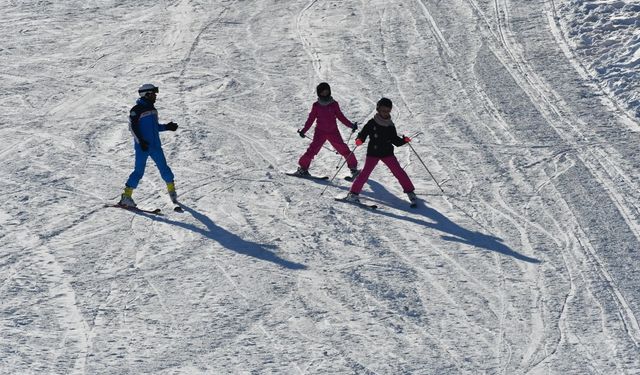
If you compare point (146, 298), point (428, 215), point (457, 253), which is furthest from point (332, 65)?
point (146, 298)

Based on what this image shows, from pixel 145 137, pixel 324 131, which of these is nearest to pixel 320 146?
pixel 324 131

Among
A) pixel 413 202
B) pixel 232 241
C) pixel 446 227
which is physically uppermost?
pixel 413 202

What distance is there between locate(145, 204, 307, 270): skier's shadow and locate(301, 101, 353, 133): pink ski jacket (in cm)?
218

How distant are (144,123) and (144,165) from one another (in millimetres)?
624

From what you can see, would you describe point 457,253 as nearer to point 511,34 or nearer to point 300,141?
point 300,141

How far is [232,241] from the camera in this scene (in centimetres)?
1322

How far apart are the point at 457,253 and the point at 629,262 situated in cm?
197

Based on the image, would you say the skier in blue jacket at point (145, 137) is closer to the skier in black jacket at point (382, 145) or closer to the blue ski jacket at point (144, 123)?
the blue ski jacket at point (144, 123)

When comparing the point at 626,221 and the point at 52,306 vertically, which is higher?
the point at 626,221

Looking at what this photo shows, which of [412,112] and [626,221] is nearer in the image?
[626,221]

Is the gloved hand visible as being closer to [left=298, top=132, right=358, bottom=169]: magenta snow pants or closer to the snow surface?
[left=298, top=132, right=358, bottom=169]: magenta snow pants

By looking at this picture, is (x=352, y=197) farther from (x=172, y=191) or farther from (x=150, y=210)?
(x=150, y=210)

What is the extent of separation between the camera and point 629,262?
12406mm

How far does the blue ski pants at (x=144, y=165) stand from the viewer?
45.4 feet
